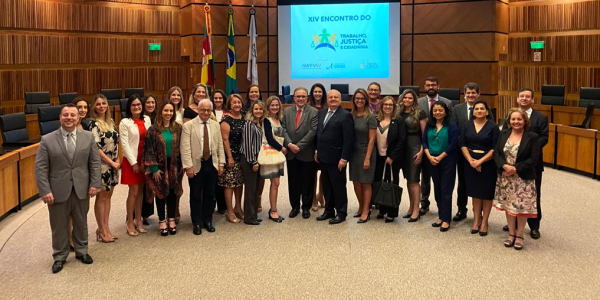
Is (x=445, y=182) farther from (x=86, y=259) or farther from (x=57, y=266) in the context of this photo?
(x=57, y=266)

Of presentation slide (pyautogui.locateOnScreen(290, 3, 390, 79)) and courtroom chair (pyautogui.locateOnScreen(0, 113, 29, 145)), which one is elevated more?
presentation slide (pyautogui.locateOnScreen(290, 3, 390, 79))

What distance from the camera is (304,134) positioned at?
6.82 metres

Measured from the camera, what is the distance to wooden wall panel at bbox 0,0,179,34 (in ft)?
41.2

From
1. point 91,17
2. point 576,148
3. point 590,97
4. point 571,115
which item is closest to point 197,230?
point 576,148

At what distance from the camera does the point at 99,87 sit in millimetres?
14188

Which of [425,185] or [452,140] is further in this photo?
[425,185]

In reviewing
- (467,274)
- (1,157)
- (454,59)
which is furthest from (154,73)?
(467,274)

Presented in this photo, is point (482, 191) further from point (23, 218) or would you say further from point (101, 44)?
point (101, 44)

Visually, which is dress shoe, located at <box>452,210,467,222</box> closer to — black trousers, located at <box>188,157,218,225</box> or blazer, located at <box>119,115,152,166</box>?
black trousers, located at <box>188,157,218,225</box>

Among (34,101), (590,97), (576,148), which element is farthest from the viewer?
(590,97)

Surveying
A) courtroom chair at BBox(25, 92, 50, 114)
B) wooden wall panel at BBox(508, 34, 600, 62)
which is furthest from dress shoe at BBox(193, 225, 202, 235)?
wooden wall panel at BBox(508, 34, 600, 62)

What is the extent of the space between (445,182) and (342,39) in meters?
8.13

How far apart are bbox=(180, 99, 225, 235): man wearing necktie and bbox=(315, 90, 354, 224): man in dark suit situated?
3.55ft

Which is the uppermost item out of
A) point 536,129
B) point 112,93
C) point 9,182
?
point 112,93
